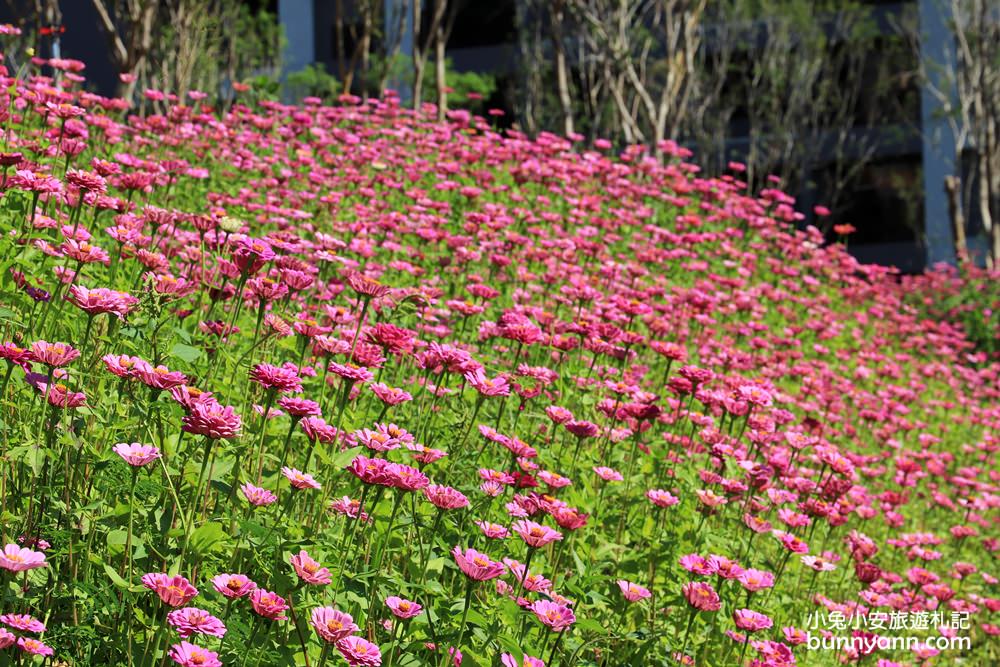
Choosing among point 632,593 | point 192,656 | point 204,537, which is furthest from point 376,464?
point 632,593

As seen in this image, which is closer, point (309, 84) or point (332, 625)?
point (332, 625)

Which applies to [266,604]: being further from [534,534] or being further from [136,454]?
[534,534]

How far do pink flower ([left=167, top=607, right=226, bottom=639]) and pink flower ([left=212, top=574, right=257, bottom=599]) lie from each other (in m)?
0.11

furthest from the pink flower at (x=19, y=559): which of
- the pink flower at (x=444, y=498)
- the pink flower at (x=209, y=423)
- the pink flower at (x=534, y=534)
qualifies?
the pink flower at (x=534, y=534)

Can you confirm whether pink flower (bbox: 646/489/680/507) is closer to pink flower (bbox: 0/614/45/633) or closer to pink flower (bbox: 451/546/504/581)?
pink flower (bbox: 451/546/504/581)

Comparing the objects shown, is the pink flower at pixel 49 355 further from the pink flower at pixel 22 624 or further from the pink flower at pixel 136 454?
the pink flower at pixel 22 624

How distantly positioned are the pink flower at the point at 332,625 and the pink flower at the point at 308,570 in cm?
9

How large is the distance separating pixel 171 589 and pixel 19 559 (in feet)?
1.03

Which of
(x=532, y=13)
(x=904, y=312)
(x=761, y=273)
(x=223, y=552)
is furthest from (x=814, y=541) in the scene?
(x=532, y=13)

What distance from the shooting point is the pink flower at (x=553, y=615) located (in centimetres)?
249

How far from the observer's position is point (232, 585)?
2141mm

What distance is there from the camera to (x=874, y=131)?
29.2m

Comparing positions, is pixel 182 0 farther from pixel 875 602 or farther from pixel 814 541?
pixel 875 602

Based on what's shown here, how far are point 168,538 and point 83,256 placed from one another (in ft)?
3.41
